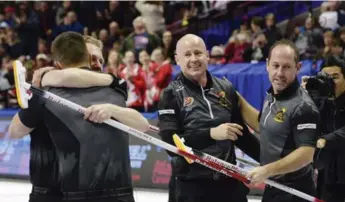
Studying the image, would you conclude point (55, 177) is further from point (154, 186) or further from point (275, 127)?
point (154, 186)

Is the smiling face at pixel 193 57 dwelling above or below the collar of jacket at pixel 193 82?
above

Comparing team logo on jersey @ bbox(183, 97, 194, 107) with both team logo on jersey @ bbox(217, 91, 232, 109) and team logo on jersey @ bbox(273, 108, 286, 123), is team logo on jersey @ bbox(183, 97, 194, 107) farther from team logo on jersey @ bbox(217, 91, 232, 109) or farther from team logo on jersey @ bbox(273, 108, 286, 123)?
team logo on jersey @ bbox(273, 108, 286, 123)

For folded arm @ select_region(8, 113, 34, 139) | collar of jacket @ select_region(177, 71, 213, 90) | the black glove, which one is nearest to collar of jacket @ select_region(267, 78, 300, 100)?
collar of jacket @ select_region(177, 71, 213, 90)

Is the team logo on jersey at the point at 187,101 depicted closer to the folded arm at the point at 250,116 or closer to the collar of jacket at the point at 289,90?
the folded arm at the point at 250,116

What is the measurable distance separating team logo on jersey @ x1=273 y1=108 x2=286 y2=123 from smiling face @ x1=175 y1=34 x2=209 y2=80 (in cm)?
67

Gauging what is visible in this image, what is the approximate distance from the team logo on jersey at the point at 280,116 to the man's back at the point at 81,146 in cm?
103

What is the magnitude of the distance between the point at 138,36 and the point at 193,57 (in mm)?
9400

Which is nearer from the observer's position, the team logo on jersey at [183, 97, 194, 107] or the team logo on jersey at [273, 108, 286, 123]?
the team logo on jersey at [273, 108, 286, 123]

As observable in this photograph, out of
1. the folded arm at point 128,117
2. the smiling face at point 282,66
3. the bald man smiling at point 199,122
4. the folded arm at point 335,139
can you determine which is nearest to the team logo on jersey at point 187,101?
the bald man smiling at point 199,122

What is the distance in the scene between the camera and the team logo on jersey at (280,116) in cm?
409

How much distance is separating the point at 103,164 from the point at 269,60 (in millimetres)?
1241

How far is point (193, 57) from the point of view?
4.50 m

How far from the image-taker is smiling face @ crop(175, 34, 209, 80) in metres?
4.51

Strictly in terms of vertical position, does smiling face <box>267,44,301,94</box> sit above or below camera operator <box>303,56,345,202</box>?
above
